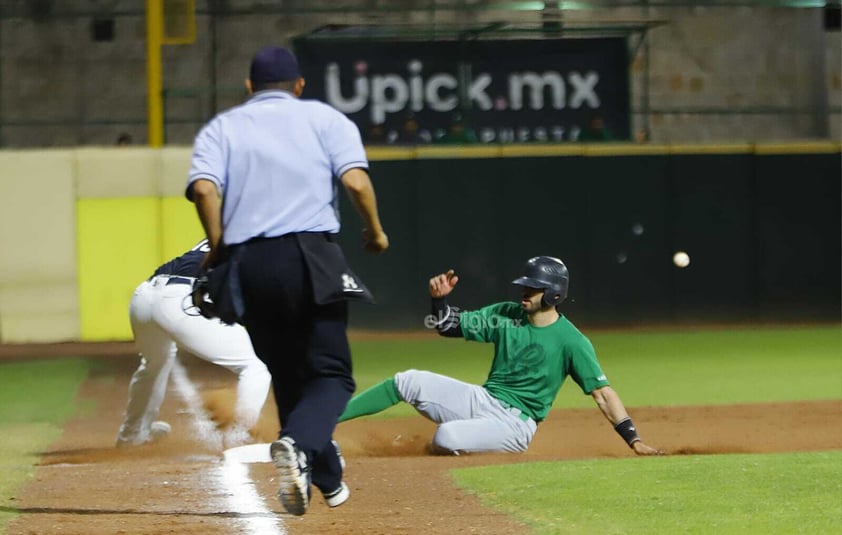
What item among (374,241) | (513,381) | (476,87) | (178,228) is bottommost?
(513,381)

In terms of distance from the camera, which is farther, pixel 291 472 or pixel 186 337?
pixel 186 337

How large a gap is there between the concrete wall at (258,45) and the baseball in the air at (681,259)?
4.58 metres

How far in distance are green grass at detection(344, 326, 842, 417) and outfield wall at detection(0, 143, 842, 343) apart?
0.64 m

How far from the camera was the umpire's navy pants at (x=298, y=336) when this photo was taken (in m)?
5.05

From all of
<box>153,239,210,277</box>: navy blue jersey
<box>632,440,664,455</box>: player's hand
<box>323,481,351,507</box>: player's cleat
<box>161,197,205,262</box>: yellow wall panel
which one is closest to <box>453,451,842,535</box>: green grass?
<box>632,440,664,455</box>: player's hand

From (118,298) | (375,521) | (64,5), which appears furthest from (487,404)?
(64,5)

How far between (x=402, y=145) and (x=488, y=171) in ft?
3.42

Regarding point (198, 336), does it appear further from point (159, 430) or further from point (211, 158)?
point (211, 158)

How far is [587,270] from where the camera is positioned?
16688 millimetres

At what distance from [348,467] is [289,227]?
276 cm

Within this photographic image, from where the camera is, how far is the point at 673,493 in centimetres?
646

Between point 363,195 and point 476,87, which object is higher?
point 476,87

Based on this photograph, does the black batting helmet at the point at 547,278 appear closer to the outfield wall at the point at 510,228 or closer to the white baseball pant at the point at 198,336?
the white baseball pant at the point at 198,336

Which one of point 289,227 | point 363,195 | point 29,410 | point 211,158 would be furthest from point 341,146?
point 29,410
